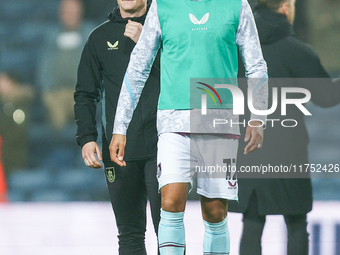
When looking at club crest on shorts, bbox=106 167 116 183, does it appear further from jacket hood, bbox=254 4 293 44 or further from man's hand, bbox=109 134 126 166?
jacket hood, bbox=254 4 293 44

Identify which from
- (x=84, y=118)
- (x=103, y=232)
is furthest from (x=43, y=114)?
(x=84, y=118)

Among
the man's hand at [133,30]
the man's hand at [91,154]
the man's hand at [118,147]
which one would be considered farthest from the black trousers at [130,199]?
the man's hand at [133,30]

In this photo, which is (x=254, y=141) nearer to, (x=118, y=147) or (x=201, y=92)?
(x=201, y=92)

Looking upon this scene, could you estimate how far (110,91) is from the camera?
7.20 feet

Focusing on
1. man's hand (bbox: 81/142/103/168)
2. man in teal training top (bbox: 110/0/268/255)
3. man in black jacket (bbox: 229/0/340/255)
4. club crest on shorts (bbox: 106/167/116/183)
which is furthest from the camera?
man in black jacket (bbox: 229/0/340/255)

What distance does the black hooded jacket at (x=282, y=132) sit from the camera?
234 centimetres

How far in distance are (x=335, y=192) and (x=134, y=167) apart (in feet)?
Result: 10.2

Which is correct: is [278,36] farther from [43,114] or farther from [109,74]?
[43,114]

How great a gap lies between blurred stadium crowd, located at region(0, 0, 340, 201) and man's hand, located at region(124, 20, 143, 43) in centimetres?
218

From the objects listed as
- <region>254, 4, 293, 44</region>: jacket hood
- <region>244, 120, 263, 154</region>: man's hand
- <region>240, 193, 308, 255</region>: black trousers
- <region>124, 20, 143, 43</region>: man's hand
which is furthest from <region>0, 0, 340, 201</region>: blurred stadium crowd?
<region>244, 120, 263, 154</region>: man's hand

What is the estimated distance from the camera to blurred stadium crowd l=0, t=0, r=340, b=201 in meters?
4.39

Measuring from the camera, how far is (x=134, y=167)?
85.2 inches

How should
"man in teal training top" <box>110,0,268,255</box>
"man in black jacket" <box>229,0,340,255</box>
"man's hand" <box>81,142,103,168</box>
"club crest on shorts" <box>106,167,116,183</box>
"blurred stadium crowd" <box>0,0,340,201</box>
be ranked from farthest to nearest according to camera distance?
"blurred stadium crowd" <box>0,0,340,201</box>
"man in black jacket" <box>229,0,340,255</box>
"club crest on shorts" <box>106,167,116,183</box>
"man's hand" <box>81,142,103,168</box>
"man in teal training top" <box>110,0,268,255</box>

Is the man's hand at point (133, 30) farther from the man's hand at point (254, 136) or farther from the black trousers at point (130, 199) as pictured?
the man's hand at point (254, 136)
